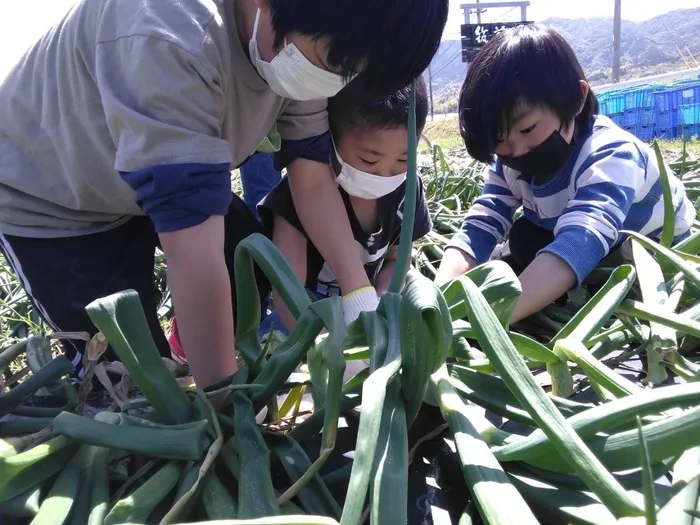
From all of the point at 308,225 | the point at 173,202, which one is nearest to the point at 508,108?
the point at 308,225

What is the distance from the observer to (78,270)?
1.14 m

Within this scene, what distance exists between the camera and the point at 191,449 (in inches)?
17.7

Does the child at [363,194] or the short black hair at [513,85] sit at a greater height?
the short black hair at [513,85]

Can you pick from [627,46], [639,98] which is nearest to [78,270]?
[639,98]

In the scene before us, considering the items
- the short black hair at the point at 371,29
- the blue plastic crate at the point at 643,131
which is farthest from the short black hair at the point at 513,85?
the blue plastic crate at the point at 643,131

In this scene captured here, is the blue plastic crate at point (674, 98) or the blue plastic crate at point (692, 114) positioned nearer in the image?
the blue plastic crate at point (692, 114)

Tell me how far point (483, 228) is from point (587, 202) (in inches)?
11.5

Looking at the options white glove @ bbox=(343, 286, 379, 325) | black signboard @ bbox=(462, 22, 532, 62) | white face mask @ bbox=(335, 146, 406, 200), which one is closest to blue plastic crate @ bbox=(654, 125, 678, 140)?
black signboard @ bbox=(462, 22, 532, 62)

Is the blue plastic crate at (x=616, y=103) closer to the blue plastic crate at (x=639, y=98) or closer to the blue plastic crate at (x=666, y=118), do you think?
the blue plastic crate at (x=639, y=98)

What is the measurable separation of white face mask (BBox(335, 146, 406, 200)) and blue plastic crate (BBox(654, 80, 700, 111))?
7.22 meters

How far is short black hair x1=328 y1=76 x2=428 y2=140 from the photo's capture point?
1.18 meters

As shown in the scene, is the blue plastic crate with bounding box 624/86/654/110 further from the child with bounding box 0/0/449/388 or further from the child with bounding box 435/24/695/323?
the child with bounding box 0/0/449/388

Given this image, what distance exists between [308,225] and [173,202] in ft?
1.87

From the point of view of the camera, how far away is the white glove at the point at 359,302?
107 centimetres
